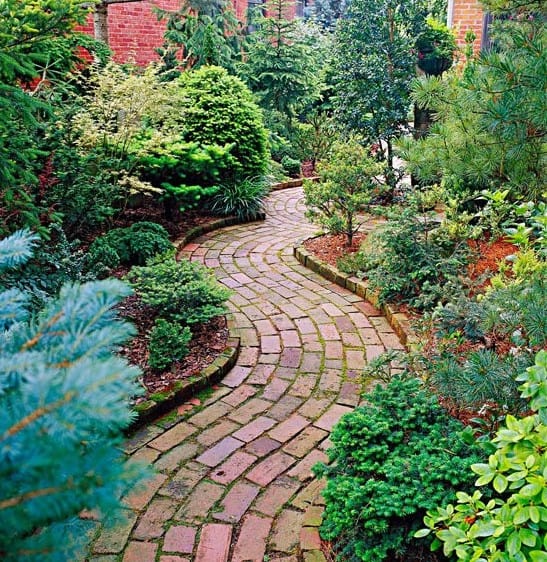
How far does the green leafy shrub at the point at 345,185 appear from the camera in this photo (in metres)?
5.37

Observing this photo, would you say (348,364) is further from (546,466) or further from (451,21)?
(451,21)

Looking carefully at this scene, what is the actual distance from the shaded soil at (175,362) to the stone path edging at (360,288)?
125cm

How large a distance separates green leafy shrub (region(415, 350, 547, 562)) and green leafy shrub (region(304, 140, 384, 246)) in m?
3.87

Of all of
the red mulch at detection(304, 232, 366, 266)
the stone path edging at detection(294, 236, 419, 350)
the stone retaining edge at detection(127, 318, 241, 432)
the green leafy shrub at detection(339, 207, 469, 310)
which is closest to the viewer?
the stone retaining edge at detection(127, 318, 241, 432)

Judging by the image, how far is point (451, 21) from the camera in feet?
29.2

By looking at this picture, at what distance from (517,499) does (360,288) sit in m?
3.41

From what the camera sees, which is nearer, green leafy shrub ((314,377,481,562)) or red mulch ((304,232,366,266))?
green leafy shrub ((314,377,481,562))

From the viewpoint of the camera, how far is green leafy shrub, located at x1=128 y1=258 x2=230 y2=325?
3756 millimetres

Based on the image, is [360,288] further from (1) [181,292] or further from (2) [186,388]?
(2) [186,388]

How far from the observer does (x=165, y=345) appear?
344 cm

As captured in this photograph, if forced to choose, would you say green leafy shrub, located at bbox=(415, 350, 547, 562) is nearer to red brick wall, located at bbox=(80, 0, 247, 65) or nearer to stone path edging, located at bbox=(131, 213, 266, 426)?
stone path edging, located at bbox=(131, 213, 266, 426)

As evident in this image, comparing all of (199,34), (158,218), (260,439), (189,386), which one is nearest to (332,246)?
(158,218)

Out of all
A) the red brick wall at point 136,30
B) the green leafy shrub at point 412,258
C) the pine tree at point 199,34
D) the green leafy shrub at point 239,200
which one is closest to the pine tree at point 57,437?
the green leafy shrub at point 412,258

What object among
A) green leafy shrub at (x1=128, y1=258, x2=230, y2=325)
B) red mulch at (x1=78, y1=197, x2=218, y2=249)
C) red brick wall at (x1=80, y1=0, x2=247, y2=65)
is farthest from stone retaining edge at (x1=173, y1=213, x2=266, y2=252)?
red brick wall at (x1=80, y1=0, x2=247, y2=65)
